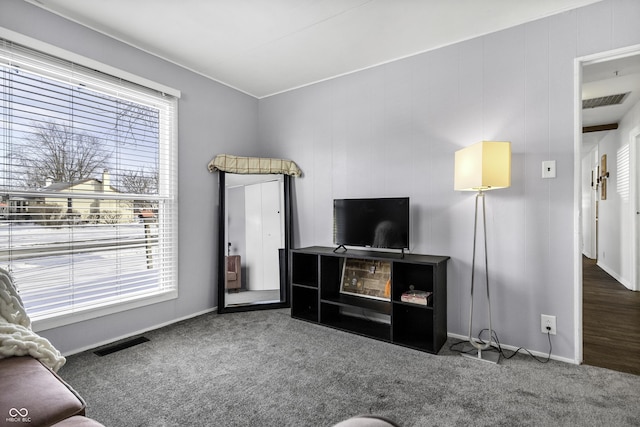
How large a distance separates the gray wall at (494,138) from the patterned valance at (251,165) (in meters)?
0.45

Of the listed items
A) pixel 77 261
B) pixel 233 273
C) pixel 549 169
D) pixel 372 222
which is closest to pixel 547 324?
pixel 549 169

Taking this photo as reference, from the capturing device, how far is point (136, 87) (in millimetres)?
2840

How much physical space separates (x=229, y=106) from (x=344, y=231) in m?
1.96

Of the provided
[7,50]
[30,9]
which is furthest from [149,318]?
[30,9]

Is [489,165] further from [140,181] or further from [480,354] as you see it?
[140,181]

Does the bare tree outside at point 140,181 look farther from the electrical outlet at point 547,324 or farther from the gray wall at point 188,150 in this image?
the electrical outlet at point 547,324

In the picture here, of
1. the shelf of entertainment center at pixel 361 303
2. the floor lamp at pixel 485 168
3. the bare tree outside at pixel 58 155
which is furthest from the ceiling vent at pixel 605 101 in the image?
the bare tree outside at pixel 58 155

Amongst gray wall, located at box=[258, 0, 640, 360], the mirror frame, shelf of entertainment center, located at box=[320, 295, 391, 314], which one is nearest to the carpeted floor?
shelf of entertainment center, located at box=[320, 295, 391, 314]

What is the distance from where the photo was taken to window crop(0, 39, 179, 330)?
7.21ft

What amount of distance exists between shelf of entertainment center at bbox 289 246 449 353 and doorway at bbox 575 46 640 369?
0.95 metres

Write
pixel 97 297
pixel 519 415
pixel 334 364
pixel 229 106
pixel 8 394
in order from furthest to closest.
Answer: pixel 229 106 < pixel 97 297 < pixel 334 364 < pixel 519 415 < pixel 8 394

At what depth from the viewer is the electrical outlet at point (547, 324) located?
2.37 meters

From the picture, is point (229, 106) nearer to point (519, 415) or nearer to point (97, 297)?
Result: point (97, 297)

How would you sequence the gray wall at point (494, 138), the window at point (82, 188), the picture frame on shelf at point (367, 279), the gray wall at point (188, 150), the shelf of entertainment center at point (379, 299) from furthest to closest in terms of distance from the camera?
the picture frame on shelf at point (367, 279)
the shelf of entertainment center at point (379, 299)
the gray wall at point (188, 150)
the gray wall at point (494, 138)
the window at point (82, 188)
